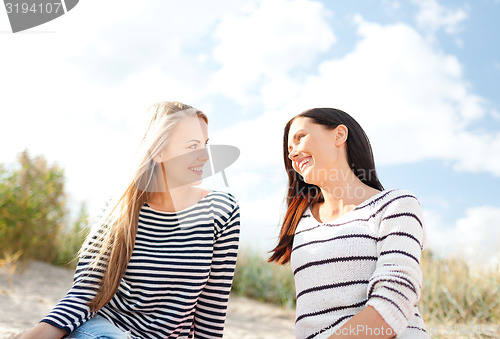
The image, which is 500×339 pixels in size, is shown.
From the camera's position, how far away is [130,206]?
88.3 inches

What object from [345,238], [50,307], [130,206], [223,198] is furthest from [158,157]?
[50,307]

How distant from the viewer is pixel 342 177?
2.09m

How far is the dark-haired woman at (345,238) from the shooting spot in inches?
67.9

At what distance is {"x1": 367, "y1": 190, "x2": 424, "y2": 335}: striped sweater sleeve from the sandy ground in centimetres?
274

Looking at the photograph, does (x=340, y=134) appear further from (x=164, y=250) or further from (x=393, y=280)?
(x=164, y=250)

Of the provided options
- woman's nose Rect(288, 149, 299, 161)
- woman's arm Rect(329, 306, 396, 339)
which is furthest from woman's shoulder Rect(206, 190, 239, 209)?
woman's arm Rect(329, 306, 396, 339)

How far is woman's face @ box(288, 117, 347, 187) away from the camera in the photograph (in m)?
2.09

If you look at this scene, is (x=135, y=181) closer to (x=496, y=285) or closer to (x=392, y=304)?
(x=392, y=304)

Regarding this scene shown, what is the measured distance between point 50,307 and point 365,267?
151 inches

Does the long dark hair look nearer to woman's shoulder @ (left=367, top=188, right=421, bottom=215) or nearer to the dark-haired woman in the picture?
the dark-haired woman

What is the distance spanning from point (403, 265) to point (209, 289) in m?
0.93

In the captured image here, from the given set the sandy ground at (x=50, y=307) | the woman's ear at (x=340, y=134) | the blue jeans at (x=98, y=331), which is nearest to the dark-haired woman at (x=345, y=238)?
the woman's ear at (x=340, y=134)

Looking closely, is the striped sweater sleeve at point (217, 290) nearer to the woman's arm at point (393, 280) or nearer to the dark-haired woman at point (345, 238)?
the dark-haired woman at point (345, 238)

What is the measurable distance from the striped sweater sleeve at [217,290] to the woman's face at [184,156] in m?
0.25
